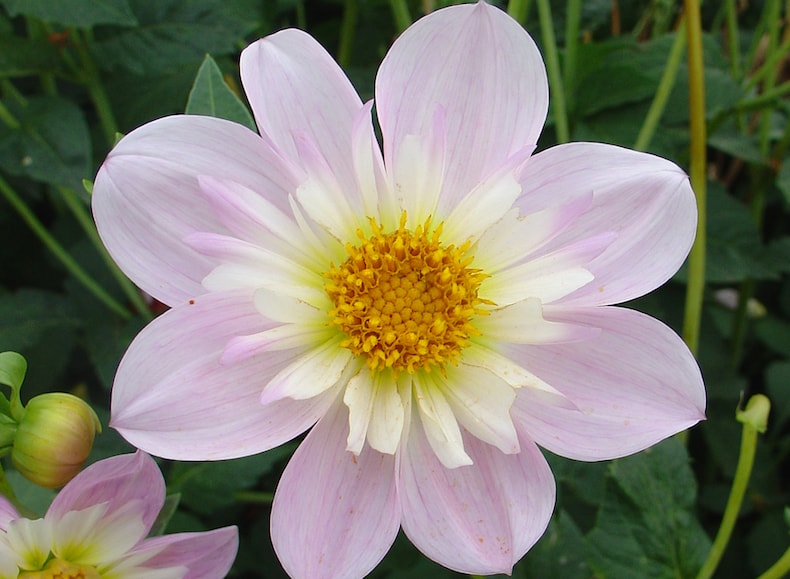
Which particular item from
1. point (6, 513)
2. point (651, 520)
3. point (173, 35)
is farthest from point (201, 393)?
point (173, 35)

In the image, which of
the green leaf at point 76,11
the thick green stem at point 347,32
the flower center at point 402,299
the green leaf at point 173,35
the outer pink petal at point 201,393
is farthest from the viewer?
the thick green stem at point 347,32

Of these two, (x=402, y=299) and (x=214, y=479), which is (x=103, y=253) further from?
(x=402, y=299)

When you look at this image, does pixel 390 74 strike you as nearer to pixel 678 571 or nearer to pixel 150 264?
pixel 150 264

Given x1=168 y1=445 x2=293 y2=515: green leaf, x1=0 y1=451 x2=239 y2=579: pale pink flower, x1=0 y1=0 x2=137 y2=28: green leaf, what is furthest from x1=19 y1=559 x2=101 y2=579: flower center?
x1=0 y1=0 x2=137 y2=28: green leaf

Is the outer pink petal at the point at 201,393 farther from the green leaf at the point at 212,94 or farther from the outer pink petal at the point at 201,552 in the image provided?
the green leaf at the point at 212,94

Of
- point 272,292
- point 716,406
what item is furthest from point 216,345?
point 716,406

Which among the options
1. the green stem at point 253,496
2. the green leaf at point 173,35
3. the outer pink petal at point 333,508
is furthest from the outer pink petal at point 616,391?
the green leaf at point 173,35

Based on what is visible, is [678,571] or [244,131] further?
[678,571]
